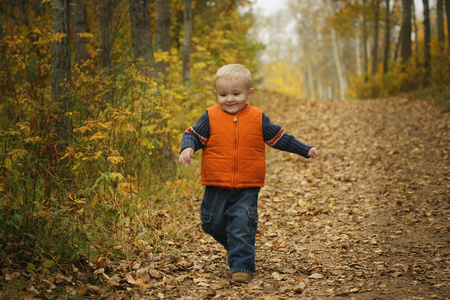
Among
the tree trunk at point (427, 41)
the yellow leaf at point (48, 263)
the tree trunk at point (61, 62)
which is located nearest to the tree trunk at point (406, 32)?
the tree trunk at point (427, 41)

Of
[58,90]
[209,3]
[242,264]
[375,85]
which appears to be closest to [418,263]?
[242,264]

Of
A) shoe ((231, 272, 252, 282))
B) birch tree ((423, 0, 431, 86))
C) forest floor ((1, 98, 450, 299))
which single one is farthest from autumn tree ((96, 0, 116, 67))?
birch tree ((423, 0, 431, 86))

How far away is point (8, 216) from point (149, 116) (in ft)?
8.30

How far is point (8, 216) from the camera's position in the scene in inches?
127

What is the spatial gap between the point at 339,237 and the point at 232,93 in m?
2.40

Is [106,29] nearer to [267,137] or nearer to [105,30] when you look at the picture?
[105,30]

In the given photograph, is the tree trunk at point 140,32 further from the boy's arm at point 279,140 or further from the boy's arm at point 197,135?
the boy's arm at point 279,140

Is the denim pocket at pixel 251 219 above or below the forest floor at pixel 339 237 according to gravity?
above

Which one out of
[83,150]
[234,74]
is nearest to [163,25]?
[83,150]

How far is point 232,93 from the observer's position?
12.1 ft

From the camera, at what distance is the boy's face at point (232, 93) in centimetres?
363

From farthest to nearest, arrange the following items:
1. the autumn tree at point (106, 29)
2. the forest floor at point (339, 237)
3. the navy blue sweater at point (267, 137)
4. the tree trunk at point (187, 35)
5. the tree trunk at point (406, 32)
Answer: the tree trunk at point (406, 32) → the tree trunk at point (187, 35) → the autumn tree at point (106, 29) → the navy blue sweater at point (267, 137) → the forest floor at point (339, 237)

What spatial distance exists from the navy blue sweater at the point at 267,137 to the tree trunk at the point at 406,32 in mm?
15409

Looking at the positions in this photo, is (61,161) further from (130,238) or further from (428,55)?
(428,55)
